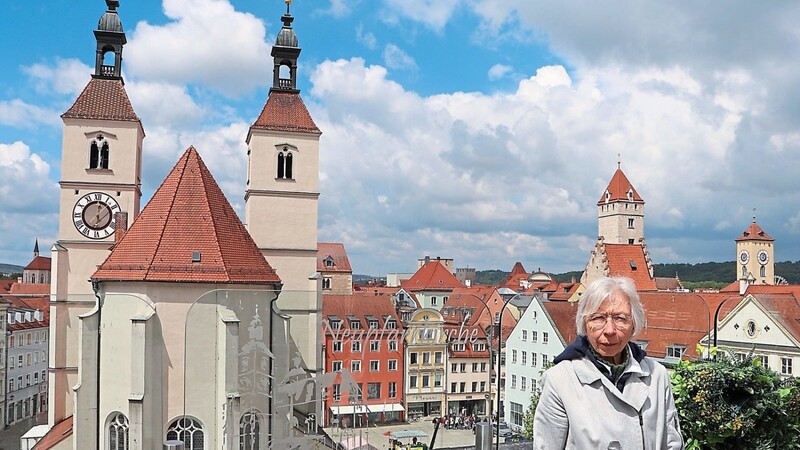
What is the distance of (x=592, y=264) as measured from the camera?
5797 cm

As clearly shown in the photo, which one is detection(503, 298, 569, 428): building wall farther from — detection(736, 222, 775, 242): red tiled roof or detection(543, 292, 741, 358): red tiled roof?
detection(736, 222, 775, 242): red tiled roof

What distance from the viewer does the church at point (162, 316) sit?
1209 cm

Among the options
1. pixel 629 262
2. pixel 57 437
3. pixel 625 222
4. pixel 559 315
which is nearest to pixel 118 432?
pixel 57 437

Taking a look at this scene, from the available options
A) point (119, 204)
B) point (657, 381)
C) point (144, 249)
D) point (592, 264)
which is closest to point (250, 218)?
point (119, 204)

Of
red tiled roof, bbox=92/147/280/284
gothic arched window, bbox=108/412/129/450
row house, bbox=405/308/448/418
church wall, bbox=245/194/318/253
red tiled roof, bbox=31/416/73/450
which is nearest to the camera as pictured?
row house, bbox=405/308/448/418

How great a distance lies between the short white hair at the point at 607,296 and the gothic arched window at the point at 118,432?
557 inches

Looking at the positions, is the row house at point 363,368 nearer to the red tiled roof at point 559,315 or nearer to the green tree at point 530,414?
the green tree at point 530,414

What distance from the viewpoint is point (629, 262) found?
55.8 m

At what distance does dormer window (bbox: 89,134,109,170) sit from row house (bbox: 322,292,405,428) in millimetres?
13069

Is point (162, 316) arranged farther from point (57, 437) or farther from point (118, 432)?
point (57, 437)

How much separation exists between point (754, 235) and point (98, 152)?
7528cm

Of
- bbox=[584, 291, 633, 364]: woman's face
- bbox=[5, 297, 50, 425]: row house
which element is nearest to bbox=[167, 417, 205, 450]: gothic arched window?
bbox=[584, 291, 633, 364]: woman's face

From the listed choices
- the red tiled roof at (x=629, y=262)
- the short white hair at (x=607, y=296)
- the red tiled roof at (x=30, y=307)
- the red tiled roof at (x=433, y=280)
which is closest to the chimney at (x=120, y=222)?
the red tiled roof at (x=30, y=307)

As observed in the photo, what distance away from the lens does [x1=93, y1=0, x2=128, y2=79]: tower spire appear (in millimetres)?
23812
